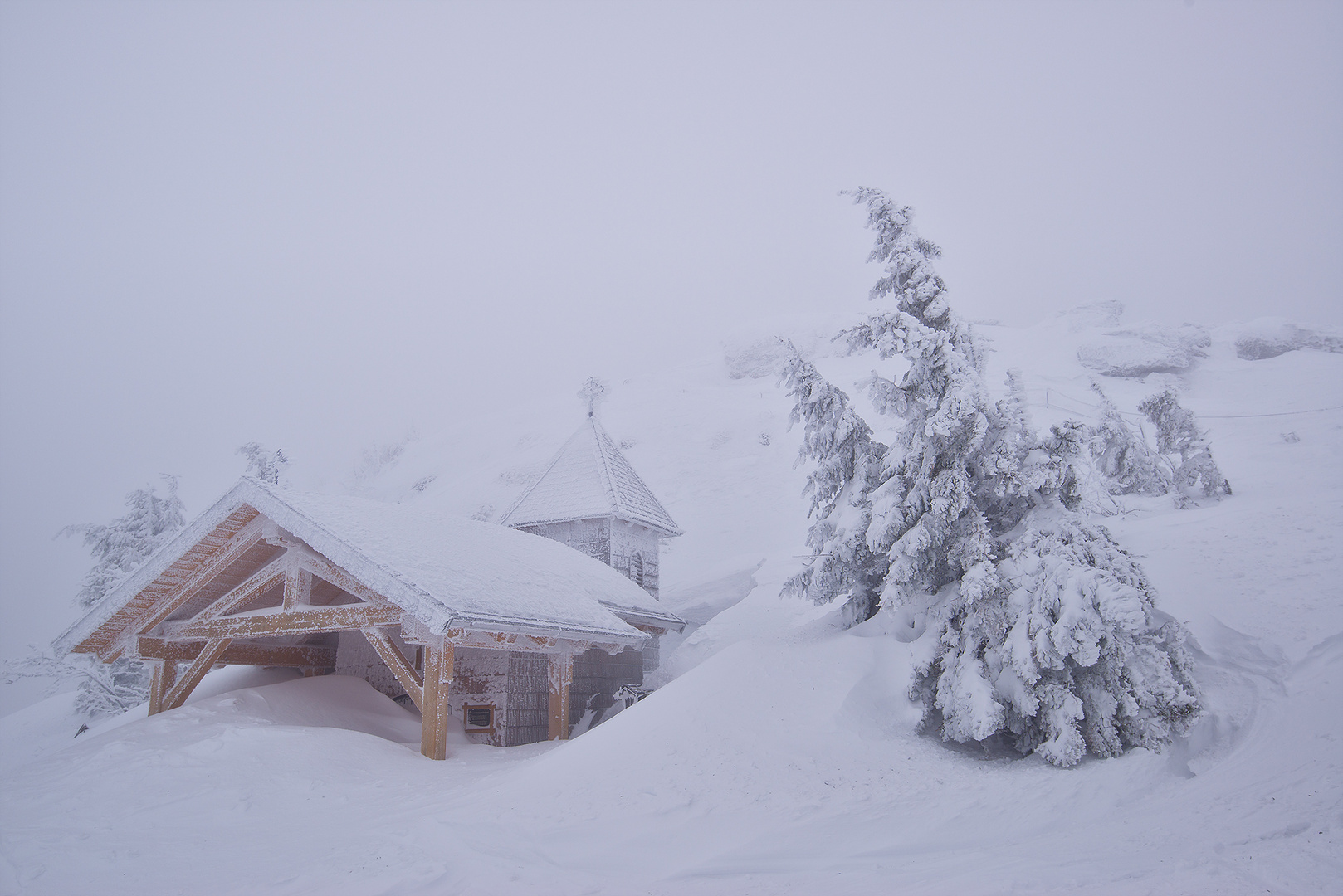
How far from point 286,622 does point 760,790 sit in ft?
28.5

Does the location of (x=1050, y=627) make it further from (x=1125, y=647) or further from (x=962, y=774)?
(x=962, y=774)

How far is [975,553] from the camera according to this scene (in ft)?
30.3

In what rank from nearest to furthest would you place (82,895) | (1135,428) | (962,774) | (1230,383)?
(82,895), (962,774), (1135,428), (1230,383)

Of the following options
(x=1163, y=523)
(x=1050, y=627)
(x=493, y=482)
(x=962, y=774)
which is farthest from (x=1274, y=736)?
(x=493, y=482)

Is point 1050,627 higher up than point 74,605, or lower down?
higher up

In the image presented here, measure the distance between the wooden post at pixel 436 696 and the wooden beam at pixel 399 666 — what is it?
0.13 m

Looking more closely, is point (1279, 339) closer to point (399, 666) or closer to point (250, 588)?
point (399, 666)

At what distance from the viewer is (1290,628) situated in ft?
35.1

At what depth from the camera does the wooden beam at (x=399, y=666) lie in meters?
10.6

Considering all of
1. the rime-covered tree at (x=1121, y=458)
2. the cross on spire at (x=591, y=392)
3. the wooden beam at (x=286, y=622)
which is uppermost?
the cross on spire at (x=591, y=392)

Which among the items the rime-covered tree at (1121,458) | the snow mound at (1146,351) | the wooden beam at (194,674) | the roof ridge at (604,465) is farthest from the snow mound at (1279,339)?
the wooden beam at (194,674)

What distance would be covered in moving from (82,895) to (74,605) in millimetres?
26876

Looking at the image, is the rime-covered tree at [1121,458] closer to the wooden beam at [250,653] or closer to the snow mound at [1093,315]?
the wooden beam at [250,653]

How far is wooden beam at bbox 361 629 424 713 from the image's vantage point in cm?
1058
